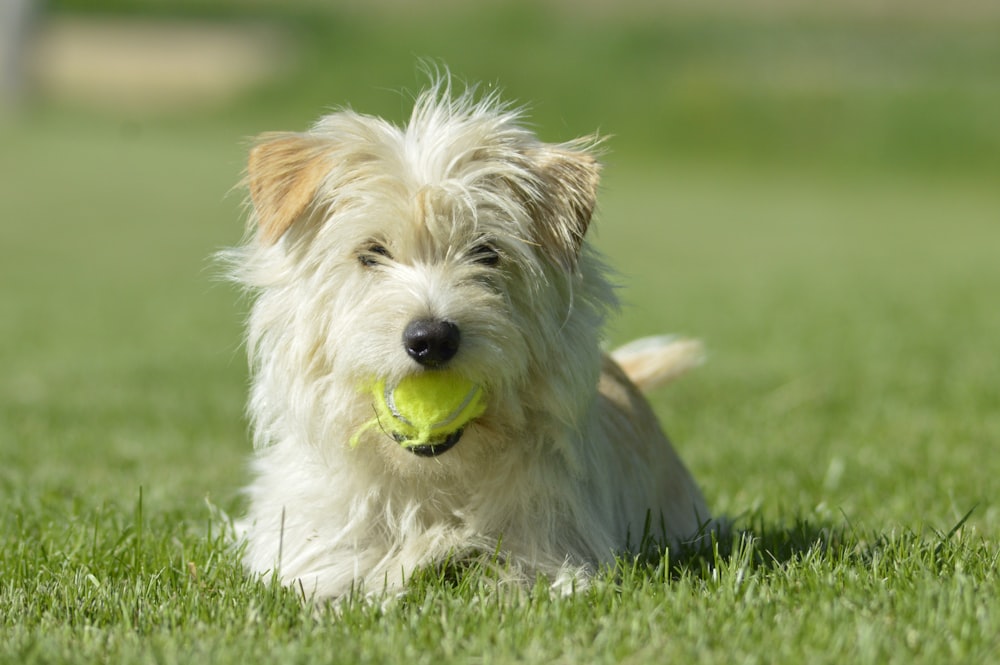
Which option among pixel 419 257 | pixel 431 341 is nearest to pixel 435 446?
pixel 431 341

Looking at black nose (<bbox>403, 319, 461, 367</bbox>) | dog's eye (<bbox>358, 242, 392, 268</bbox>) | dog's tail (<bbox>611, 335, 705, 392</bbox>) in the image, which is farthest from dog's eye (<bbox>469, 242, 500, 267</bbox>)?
dog's tail (<bbox>611, 335, 705, 392</bbox>)

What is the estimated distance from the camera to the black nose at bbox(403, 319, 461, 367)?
3525 mm

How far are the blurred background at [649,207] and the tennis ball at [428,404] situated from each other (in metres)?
0.90

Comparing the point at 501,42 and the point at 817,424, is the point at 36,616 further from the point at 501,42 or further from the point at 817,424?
the point at 501,42

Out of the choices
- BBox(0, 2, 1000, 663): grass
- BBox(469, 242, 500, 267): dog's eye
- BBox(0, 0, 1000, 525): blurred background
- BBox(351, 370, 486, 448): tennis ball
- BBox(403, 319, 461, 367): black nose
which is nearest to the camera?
BBox(0, 2, 1000, 663): grass

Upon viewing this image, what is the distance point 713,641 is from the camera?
3.08m

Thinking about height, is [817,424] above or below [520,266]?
below

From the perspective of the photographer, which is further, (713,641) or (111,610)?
(111,610)

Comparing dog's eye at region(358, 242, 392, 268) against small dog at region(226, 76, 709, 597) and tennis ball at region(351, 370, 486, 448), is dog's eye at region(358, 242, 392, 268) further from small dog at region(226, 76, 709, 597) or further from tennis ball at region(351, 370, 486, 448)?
tennis ball at region(351, 370, 486, 448)

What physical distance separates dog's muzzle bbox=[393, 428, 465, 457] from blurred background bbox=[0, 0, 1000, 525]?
2.98 feet

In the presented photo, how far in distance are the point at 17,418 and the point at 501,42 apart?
120ft

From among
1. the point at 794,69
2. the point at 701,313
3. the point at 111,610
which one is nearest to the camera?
the point at 111,610

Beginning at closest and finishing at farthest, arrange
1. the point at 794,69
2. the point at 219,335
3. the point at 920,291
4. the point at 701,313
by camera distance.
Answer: the point at 219,335
the point at 701,313
the point at 920,291
the point at 794,69

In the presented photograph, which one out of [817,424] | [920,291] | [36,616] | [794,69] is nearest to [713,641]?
[36,616]
